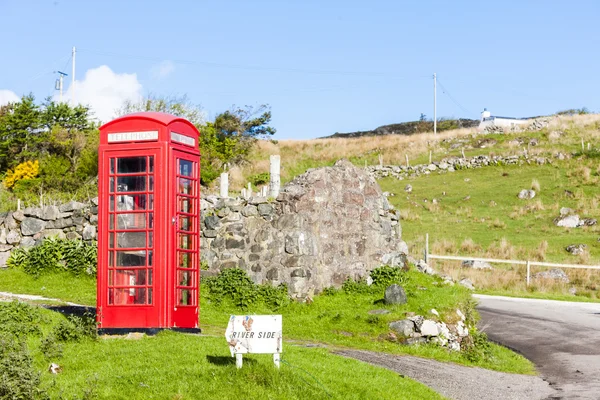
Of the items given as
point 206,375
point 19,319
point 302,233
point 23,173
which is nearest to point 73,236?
point 302,233

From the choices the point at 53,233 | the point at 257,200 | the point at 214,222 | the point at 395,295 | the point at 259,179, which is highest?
the point at 259,179

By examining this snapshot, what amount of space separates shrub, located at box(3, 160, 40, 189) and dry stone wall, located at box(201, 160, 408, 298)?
23170mm

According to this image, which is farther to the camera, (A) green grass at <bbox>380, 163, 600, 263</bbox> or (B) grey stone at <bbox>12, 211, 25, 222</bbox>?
(A) green grass at <bbox>380, 163, 600, 263</bbox>

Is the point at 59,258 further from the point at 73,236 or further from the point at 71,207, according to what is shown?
the point at 71,207

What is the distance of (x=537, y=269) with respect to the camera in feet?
124

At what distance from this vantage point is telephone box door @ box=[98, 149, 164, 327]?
16.1m

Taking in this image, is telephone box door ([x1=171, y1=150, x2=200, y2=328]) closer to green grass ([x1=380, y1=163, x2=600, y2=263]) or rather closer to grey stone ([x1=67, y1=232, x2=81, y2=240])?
grey stone ([x1=67, y1=232, x2=81, y2=240])

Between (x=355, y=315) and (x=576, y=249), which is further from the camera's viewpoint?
(x=576, y=249)

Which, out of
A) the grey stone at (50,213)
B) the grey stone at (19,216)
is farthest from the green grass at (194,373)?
the grey stone at (19,216)

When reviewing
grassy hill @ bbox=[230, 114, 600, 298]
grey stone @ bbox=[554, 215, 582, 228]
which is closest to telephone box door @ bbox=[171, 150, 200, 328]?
grassy hill @ bbox=[230, 114, 600, 298]

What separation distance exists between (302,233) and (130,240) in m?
7.71

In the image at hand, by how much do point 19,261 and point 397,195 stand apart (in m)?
31.6

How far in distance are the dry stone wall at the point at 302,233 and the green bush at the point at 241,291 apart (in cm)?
33

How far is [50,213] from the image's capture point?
2659cm
